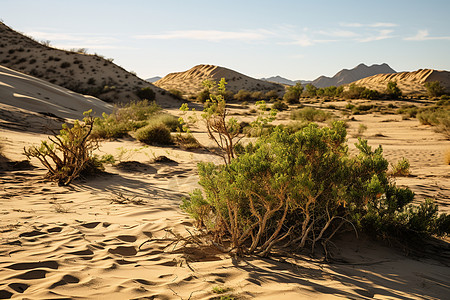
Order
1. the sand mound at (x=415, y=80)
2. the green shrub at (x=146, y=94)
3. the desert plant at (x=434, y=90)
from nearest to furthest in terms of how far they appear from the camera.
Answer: the green shrub at (x=146, y=94) → the desert plant at (x=434, y=90) → the sand mound at (x=415, y=80)

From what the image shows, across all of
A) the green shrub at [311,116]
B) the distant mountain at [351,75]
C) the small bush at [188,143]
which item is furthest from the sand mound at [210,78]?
the distant mountain at [351,75]

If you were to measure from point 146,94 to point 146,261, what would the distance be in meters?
31.2

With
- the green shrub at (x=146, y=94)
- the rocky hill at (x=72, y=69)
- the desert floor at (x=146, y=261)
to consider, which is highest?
the rocky hill at (x=72, y=69)

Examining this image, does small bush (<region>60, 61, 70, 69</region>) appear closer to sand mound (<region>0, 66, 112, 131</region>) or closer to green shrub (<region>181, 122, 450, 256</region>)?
sand mound (<region>0, 66, 112, 131</region>)

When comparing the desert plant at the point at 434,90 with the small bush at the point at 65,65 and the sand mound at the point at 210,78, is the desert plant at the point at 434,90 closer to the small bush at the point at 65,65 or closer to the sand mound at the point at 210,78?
the sand mound at the point at 210,78

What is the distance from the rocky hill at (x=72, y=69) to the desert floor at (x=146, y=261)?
2696 cm

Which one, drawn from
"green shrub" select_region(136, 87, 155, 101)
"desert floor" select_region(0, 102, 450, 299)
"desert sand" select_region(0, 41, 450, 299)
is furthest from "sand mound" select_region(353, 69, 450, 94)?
"desert floor" select_region(0, 102, 450, 299)

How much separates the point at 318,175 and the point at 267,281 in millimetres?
1210

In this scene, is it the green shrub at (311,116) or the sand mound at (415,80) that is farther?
the sand mound at (415,80)

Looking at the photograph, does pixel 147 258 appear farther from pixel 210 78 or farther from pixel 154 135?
pixel 210 78

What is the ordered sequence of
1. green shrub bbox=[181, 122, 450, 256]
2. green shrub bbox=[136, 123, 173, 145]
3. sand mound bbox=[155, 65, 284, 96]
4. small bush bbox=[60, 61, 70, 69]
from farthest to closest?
sand mound bbox=[155, 65, 284, 96]
small bush bbox=[60, 61, 70, 69]
green shrub bbox=[136, 123, 173, 145]
green shrub bbox=[181, 122, 450, 256]

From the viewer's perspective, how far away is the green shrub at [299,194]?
120 inches

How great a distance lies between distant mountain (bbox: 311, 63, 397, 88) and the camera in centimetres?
14875

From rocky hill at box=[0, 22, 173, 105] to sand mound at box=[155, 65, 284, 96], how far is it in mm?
16987
